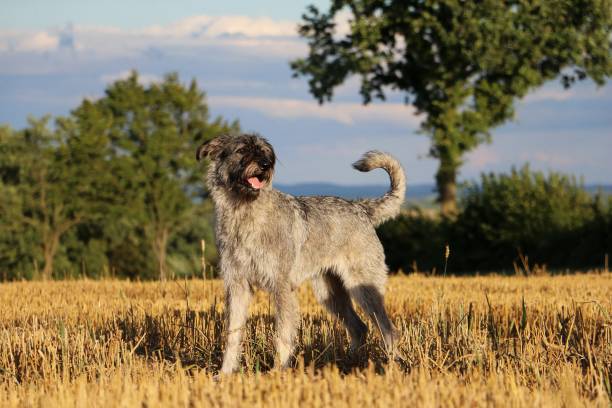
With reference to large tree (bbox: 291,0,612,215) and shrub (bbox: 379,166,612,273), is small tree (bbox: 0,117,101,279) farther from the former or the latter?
shrub (bbox: 379,166,612,273)

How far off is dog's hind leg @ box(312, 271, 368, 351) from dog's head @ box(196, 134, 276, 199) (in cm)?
165

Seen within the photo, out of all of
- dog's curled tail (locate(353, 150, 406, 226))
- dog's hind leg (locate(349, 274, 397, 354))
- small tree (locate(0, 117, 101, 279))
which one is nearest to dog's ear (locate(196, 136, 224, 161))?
dog's curled tail (locate(353, 150, 406, 226))

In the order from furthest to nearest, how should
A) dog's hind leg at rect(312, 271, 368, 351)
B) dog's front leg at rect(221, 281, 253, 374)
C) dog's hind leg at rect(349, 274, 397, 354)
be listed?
1. dog's hind leg at rect(312, 271, 368, 351)
2. dog's hind leg at rect(349, 274, 397, 354)
3. dog's front leg at rect(221, 281, 253, 374)

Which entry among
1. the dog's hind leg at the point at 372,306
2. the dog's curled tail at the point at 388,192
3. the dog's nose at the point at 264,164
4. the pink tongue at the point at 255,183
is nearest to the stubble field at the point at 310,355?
the dog's hind leg at the point at 372,306

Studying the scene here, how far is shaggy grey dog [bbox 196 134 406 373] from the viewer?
7.24 m

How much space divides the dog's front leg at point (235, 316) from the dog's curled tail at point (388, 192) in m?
2.04

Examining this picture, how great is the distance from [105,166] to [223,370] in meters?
46.0

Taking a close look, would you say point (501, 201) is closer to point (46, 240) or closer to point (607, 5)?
point (607, 5)

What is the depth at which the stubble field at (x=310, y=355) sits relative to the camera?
5.14m

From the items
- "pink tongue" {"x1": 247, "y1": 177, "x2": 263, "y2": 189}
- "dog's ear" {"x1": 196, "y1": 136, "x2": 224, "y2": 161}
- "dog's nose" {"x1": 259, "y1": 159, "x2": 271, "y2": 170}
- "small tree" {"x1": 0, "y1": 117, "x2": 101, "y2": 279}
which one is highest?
"dog's ear" {"x1": 196, "y1": 136, "x2": 224, "y2": 161}

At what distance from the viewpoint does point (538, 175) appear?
2392 centimetres

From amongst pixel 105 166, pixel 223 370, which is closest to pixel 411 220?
pixel 223 370

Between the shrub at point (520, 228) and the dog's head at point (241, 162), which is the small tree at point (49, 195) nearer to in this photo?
the shrub at point (520, 228)

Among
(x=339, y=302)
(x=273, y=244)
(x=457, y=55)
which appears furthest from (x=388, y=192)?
(x=457, y=55)
